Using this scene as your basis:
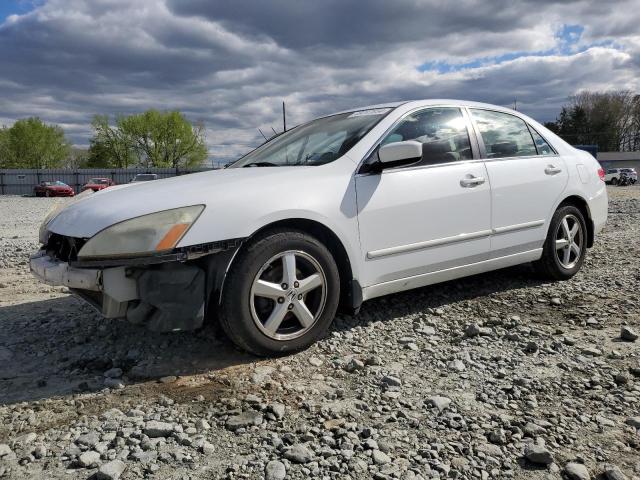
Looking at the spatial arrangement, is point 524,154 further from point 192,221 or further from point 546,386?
point 192,221

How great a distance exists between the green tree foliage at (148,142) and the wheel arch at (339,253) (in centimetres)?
6460

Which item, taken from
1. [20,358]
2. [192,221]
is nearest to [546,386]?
[192,221]

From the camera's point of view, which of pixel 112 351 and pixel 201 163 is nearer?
pixel 112 351

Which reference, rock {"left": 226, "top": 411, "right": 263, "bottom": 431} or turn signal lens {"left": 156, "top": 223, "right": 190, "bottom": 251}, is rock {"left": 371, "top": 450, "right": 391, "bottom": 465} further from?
turn signal lens {"left": 156, "top": 223, "right": 190, "bottom": 251}

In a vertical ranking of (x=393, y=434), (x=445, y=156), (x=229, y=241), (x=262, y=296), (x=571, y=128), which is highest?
(x=571, y=128)

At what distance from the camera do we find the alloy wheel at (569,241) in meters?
4.68

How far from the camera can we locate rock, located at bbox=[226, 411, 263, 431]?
7.64 ft

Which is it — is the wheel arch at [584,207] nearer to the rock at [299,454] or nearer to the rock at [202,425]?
the rock at [299,454]

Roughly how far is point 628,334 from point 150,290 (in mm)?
2858

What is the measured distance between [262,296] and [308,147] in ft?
4.43

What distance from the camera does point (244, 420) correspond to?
238cm

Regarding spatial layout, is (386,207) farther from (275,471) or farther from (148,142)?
(148,142)

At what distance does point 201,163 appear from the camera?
66500mm

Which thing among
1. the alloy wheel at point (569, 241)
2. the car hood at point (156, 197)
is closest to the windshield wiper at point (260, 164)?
the car hood at point (156, 197)
